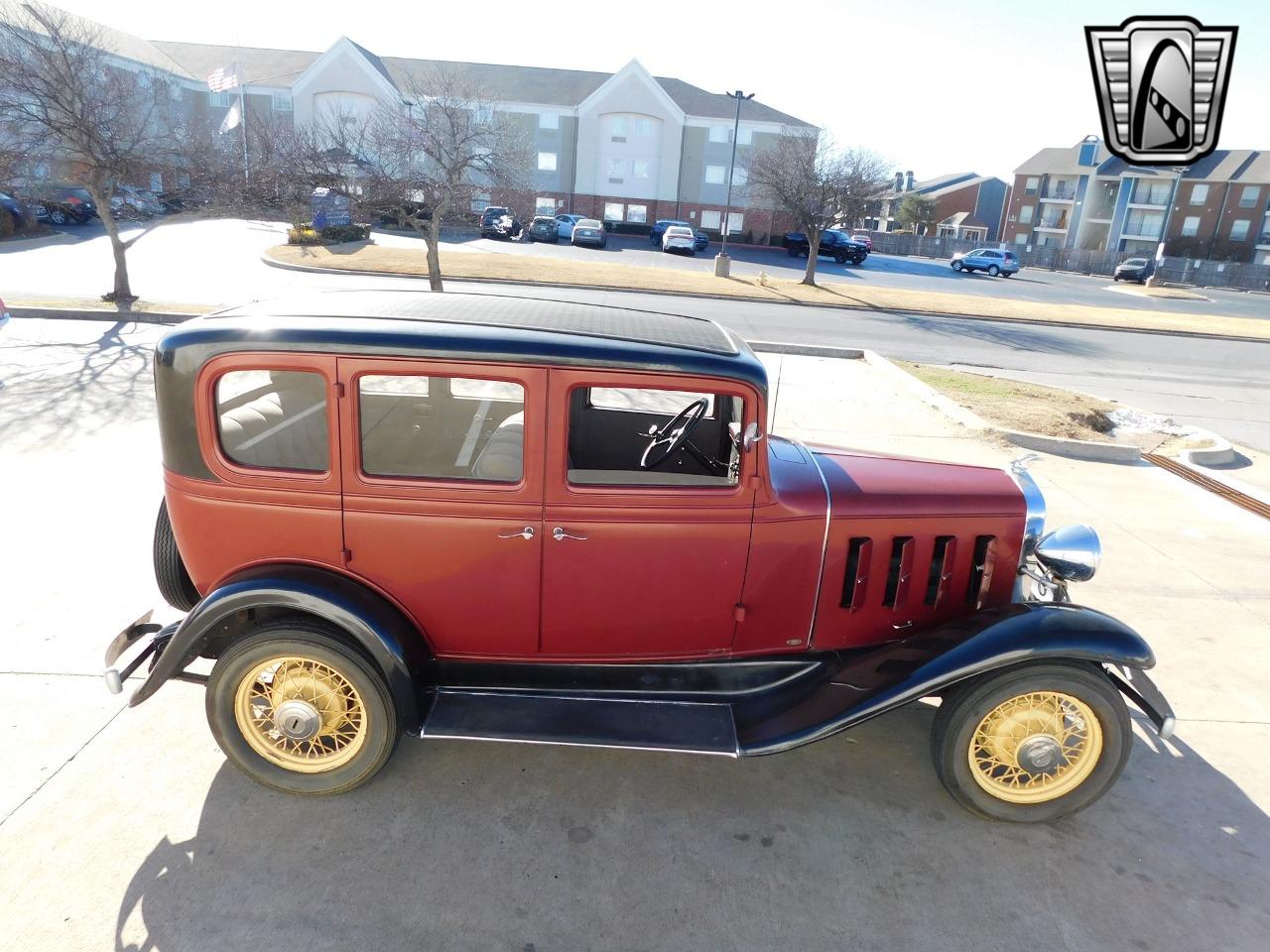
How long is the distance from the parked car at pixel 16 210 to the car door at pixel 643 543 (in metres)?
34.2

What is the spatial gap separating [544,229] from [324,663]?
131 ft

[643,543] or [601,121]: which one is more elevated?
[601,121]

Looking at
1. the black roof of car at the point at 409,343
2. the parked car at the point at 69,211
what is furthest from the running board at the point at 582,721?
the parked car at the point at 69,211

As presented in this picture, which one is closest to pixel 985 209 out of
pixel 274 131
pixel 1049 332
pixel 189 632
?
pixel 1049 332

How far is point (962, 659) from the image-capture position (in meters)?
3.25

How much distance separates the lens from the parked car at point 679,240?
132ft

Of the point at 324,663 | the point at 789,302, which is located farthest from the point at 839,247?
the point at 324,663

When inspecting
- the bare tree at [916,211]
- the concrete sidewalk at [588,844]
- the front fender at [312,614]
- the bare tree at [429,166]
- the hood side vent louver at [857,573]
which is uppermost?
the bare tree at [916,211]

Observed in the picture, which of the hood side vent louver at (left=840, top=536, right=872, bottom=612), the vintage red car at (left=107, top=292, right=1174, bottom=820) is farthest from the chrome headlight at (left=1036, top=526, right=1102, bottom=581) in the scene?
the hood side vent louver at (left=840, top=536, right=872, bottom=612)

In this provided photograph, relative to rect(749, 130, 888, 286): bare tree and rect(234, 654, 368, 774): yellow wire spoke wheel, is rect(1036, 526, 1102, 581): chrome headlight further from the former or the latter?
rect(749, 130, 888, 286): bare tree

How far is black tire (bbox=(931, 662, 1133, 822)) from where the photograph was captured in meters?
3.31

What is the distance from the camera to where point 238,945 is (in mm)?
2707

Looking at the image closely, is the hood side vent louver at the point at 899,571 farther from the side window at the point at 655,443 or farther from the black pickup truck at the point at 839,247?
the black pickup truck at the point at 839,247

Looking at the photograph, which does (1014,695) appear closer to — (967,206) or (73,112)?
(73,112)
